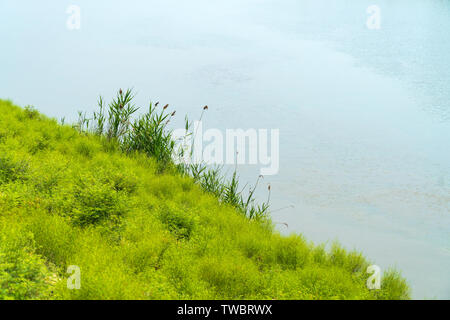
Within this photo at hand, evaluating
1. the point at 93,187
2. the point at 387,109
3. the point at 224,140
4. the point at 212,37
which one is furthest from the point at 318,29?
the point at 93,187

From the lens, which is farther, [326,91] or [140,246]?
[326,91]

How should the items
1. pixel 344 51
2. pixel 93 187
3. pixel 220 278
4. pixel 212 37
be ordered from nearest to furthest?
pixel 220 278 → pixel 93 187 → pixel 344 51 → pixel 212 37

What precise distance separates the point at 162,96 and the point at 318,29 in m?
7.32

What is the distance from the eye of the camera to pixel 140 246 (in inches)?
128

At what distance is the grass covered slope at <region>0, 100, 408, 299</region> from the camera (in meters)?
2.76

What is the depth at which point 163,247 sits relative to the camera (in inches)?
130

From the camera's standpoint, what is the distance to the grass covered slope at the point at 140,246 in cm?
276

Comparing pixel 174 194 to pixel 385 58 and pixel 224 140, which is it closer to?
pixel 224 140

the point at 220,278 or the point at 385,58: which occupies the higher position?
the point at 385,58

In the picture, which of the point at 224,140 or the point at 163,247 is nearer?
the point at 163,247

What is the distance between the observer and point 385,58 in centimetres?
1095

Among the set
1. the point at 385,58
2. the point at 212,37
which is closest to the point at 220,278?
the point at 385,58
